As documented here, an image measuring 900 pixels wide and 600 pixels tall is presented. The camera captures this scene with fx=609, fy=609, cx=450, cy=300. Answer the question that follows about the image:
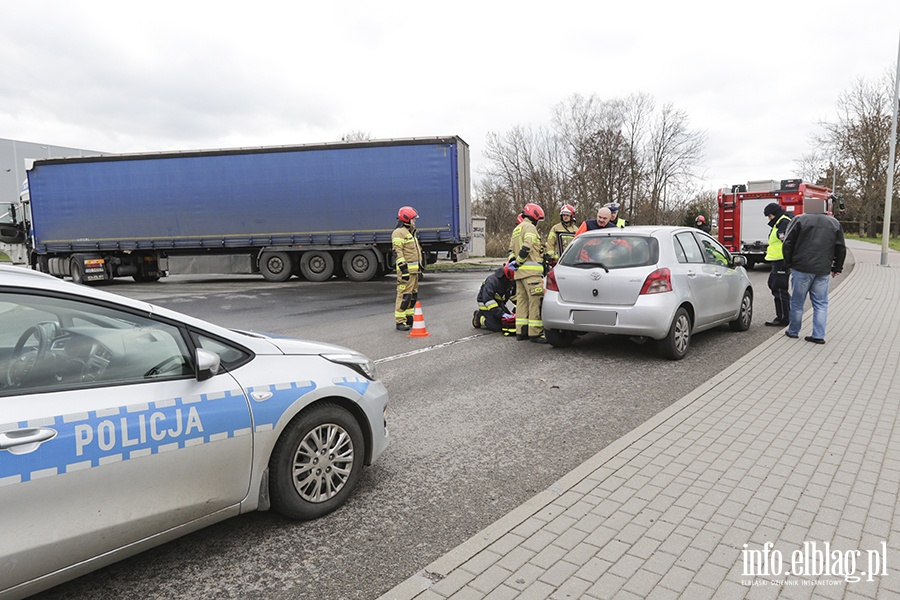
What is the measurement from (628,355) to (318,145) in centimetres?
1404

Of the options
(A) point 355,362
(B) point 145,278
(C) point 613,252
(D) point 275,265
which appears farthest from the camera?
(B) point 145,278

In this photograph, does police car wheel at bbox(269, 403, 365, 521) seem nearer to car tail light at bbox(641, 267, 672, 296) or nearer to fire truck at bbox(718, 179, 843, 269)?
car tail light at bbox(641, 267, 672, 296)

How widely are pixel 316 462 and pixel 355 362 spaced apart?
2.13 ft

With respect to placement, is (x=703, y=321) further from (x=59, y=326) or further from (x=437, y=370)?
(x=59, y=326)

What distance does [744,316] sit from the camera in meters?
9.16

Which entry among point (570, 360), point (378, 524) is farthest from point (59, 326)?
point (570, 360)

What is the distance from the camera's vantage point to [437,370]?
7016 mm

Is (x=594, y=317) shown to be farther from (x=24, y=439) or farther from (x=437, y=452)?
(x=24, y=439)

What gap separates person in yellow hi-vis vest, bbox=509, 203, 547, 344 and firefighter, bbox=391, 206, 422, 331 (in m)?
1.64

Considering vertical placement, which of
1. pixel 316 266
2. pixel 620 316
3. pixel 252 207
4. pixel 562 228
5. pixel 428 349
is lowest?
pixel 428 349

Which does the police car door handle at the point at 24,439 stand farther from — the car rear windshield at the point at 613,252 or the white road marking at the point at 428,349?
the car rear windshield at the point at 613,252

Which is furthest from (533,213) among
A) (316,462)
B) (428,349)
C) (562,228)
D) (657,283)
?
(316,462)

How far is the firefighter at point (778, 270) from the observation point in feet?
30.5
